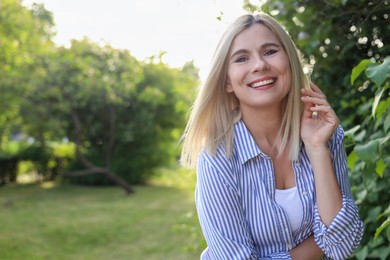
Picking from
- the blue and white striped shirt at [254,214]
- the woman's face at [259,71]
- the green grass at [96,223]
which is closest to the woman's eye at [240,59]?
the woman's face at [259,71]

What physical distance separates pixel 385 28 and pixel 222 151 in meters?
1.15

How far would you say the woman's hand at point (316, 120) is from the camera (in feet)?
6.56

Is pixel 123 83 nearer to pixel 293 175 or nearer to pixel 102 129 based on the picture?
pixel 102 129

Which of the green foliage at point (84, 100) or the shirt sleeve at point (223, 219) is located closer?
the shirt sleeve at point (223, 219)

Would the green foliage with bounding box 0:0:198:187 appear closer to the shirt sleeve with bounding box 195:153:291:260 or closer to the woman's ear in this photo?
the woman's ear

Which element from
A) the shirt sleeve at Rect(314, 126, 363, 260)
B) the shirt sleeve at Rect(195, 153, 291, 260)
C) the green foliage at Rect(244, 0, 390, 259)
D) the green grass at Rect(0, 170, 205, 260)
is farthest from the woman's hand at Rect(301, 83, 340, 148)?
the green grass at Rect(0, 170, 205, 260)

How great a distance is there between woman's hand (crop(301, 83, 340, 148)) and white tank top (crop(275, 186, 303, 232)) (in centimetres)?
18

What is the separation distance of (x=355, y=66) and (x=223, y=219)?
3.72 feet

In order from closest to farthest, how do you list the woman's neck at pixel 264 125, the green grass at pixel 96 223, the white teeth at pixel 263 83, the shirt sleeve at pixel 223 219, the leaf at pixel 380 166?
the shirt sleeve at pixel 223 219 → the white teeth at pixel 263 83 → the woman's neck at pixel 264 125 → the leaf at pixel 380 166 → the green grass at pixel 96 223

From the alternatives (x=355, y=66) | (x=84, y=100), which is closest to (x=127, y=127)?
(x=84, y=100)

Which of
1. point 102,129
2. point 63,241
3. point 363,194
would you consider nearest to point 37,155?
point 102,129

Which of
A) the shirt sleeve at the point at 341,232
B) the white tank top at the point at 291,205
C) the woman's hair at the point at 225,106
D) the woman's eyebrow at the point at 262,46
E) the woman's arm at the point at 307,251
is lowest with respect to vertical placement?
the woman's arm at the point at 307,251

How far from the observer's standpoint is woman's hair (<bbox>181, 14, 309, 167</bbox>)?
205 cm

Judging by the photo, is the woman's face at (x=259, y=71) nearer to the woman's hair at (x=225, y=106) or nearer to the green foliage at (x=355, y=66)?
the woman's hair at (x=225, y=106)
